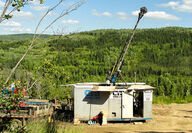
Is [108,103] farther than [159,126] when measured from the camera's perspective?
Yes

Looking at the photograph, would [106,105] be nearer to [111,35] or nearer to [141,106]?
[141,106]

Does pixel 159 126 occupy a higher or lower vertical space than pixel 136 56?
lower

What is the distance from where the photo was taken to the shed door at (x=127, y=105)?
43.4 feet

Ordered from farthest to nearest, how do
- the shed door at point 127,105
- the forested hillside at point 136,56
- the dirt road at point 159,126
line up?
the forested hillside at point 136,56 → the shed door at point 127,105 → the dirt road at point 159,126

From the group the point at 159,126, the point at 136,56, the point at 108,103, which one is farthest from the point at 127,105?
the point at 136,56

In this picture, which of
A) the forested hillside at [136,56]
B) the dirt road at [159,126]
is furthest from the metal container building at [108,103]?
the forested hillside at [136,56]

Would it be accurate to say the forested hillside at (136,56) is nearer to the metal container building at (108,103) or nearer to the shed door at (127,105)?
the metal container building at (108,103)

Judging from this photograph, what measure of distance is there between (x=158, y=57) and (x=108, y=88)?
265 feet

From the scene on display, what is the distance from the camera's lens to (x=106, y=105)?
13320 mm

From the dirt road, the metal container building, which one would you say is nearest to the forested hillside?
the dirt road

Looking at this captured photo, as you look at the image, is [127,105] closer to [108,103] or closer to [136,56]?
[108,103]

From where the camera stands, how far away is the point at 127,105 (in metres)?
13.3

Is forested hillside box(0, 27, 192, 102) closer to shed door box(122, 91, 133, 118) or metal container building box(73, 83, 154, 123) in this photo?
metal container building box(73, 83, 154, 123)

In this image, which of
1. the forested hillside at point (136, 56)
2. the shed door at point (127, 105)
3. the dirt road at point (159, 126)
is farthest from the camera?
the forested hillside at point (136, 56)
